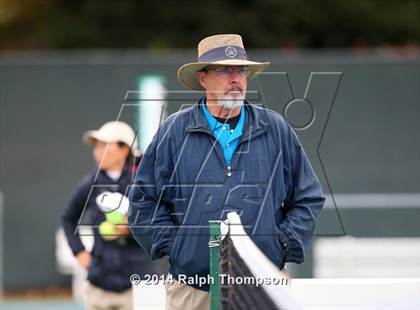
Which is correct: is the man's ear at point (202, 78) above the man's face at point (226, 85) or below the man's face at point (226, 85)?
above

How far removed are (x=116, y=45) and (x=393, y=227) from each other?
7.57 meters

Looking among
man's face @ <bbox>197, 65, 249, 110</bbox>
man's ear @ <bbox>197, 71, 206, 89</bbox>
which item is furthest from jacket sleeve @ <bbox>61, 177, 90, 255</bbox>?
man's face @ <bbox>197, 65, 249, 110</bbox>

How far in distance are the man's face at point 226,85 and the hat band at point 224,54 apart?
0.04 meters

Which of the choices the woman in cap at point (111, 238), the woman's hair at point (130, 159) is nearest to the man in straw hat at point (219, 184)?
the woman in cap at point (111, 238)

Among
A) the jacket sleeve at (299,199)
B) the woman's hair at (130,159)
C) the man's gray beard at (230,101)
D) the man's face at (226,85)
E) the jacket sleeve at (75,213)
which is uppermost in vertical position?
the woman's hair at (130,159)

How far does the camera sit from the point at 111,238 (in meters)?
7.29

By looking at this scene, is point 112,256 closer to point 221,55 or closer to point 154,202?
point 154,202

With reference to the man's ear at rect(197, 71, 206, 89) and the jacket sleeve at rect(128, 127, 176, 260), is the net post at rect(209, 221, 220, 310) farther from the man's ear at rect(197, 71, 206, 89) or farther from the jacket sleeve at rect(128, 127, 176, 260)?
the man's ear at rect(197, 71, 206, 89)

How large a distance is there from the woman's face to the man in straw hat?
6.40 ft

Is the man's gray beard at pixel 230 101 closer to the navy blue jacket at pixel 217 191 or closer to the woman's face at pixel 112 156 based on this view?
the navy blue jacket at pixel 217 191

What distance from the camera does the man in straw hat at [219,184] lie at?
5.23 m

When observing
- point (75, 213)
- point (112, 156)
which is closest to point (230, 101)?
point (112, 156)

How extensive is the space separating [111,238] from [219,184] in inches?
87.6

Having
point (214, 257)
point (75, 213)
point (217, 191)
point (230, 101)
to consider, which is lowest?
point (214, 257)
